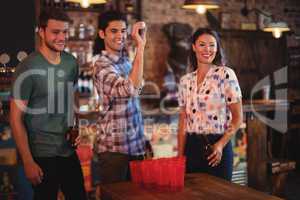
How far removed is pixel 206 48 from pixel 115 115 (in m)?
0.73

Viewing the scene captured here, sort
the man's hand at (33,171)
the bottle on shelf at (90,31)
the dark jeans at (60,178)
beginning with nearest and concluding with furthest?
1. the man's hand at (33,171)
2. the dark jeans at (60,178)
3. the bottle on shelf at (90,31)

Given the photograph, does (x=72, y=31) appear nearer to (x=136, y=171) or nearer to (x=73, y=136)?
(x=73, y=136)

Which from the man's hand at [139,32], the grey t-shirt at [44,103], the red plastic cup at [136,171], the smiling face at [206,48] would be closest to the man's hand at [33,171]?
the grey t-shirt at [44,103]

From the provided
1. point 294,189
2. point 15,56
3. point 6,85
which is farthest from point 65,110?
point 294,189

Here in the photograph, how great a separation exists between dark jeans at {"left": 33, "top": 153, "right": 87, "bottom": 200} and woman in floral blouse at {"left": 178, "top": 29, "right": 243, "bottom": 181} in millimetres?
704

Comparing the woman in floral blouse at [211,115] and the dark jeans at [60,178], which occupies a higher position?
the woman in floral blouse at [211,115]

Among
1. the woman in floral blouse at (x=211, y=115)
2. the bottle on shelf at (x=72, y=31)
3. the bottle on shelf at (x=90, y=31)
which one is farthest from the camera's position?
the bottle on shelf at (x=90, y=31)

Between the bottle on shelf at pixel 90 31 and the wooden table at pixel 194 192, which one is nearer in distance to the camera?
the wooden table at pixel 194 192

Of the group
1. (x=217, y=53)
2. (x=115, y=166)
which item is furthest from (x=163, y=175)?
(x=217, y=53)

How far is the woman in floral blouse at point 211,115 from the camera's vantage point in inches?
115

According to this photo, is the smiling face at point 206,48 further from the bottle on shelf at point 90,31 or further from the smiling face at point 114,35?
the bottle on shelf at point 90,31

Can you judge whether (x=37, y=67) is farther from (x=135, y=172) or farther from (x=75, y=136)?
(x=135, y=172)

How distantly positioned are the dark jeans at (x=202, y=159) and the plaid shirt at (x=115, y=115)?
317mm

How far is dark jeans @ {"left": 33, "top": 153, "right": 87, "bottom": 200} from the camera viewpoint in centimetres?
281
